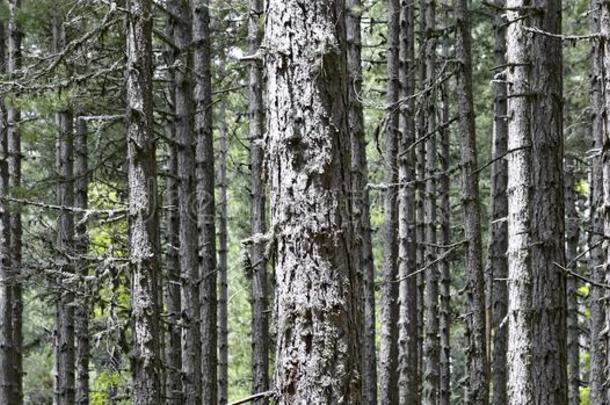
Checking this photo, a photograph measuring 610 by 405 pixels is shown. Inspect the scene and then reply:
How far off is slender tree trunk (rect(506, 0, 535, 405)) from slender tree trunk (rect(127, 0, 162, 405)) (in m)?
4.00

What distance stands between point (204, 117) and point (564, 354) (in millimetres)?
7636

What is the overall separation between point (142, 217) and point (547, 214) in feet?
14.5

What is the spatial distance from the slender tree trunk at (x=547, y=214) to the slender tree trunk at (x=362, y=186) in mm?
6186

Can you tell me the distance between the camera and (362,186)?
1515 cm

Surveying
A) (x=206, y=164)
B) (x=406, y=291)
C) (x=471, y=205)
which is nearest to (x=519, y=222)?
(x=471, y=205)

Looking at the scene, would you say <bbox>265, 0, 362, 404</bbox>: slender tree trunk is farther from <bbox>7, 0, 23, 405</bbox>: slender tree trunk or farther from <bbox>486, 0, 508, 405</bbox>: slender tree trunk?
<bbox>486, 0, 508, 405</bbox>: slender tree trunk

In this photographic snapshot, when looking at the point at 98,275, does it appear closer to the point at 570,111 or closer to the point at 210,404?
the point at 210,404

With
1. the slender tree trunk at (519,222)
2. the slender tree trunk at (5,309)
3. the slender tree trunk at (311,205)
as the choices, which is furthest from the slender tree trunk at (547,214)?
the slender tree trunk at (5,309)

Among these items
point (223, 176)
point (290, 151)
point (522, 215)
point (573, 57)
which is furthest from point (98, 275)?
point (573, 57)

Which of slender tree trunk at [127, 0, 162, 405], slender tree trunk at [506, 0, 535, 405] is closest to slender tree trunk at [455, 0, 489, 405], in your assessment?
slender tree trunk at [506, 0, 535, 405]

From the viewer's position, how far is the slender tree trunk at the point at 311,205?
16.3ft

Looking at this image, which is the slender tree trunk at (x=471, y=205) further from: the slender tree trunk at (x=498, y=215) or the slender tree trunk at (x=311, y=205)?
the slender tree trunk at (x=311, y=205)

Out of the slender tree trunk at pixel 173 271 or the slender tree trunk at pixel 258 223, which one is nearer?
the slender tree trunk at pixel 173 271

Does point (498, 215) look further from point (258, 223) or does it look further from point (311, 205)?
point (311, 205)
